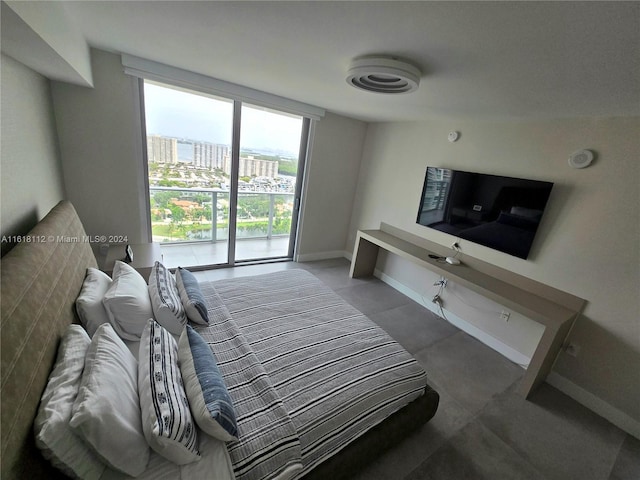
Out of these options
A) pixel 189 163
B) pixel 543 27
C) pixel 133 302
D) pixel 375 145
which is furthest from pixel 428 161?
pixel 133 302

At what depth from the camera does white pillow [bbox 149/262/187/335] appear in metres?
1.54

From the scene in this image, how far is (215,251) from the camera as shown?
13.1 ft

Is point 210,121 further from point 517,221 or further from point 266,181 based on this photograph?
point 517,221

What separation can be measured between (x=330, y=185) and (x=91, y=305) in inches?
128

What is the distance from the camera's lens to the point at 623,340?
1951 millimetres

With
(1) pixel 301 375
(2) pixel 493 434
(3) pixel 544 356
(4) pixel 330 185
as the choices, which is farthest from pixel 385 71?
(4) pixel 330 185

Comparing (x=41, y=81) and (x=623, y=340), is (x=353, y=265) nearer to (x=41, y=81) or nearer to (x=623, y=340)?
(x=623, y=340)

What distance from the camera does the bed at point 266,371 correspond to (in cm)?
82

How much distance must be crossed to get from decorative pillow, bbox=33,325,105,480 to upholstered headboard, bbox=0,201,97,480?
0.08ft

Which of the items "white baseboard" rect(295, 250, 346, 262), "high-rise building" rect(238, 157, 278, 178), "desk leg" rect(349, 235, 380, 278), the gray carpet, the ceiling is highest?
the ceiling

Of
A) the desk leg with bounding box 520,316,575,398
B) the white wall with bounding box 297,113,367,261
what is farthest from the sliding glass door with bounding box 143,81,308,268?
the desk leg with bounding box 520,316,575,398

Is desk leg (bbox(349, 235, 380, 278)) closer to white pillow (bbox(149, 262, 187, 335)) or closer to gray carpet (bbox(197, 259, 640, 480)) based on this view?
gray carpet (bbox(197, 259, 640, 480))

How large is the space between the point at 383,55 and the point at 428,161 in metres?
1.99

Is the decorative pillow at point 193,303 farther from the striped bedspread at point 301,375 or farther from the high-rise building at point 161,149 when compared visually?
the high-rise building at point 161,149
